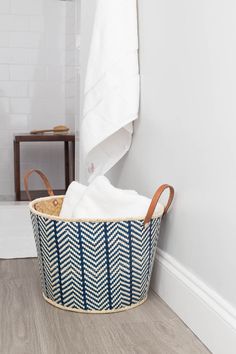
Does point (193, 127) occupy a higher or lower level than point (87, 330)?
higher

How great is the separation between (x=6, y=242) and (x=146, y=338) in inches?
41.8

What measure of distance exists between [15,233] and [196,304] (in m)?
1.26

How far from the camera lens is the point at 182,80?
1.31 metres

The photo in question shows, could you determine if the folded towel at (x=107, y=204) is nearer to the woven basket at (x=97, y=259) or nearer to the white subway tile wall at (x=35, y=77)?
the woven basket at (x=97, y=259)

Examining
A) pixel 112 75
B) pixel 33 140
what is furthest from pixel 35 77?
pixel 112 75

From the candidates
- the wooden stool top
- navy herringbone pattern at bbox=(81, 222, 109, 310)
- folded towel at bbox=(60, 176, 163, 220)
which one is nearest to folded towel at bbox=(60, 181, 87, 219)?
folded towel at bbox=(60, 176, 163, 220)

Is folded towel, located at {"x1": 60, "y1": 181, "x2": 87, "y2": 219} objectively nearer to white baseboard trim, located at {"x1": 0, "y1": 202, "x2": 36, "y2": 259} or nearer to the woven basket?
the woven basket

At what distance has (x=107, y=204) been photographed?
55.9 inches

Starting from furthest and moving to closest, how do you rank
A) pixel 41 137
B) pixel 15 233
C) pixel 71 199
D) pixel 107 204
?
pixel 41 137, pixel 15 233, pixel 71 199, pixel 107 204

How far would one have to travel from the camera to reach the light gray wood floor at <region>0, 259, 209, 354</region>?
3.63 ft

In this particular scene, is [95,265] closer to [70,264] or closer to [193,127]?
[70,264]

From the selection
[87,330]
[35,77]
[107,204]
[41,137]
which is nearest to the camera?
[87,330]

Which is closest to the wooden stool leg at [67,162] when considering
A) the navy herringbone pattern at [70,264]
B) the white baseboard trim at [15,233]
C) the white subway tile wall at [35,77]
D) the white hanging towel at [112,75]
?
the white subway tile wall at [35,77]

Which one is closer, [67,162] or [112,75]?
[112,75]
